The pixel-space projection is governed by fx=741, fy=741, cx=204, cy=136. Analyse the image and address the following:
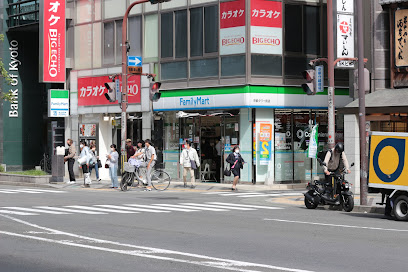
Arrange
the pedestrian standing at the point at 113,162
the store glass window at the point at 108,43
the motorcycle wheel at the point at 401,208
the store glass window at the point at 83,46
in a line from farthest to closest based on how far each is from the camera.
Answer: the store glass window at the point at 83,46 → the store glass window at the point at 108,43 → the pedestrian standing at the point at 113,162 → the motorcycle wheel at the point at 401,208

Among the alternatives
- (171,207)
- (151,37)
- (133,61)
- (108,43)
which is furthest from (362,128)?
(108,43)

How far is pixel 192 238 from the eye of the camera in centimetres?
1275

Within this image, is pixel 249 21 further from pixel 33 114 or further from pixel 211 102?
pixel 33 114

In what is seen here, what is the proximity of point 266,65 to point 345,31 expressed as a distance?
4287 millimetres

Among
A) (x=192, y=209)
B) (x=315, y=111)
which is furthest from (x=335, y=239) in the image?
(x=315, y=111)

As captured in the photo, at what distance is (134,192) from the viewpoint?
27531 mm

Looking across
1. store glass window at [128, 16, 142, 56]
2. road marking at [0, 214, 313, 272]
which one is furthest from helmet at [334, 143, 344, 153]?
store glass window at [128, 16, 142, 56]

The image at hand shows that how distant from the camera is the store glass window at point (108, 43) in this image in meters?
36.6

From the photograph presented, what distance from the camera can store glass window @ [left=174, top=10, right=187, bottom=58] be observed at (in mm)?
33031

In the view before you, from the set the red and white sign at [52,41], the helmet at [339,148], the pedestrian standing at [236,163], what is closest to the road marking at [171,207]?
the helmet at [339,148]

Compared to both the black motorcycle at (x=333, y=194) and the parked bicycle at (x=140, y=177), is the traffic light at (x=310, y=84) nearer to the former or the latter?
the black motorcycle at (x=333, y=194)

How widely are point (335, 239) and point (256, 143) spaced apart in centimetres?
1796

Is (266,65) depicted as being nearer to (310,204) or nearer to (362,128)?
(362,128)

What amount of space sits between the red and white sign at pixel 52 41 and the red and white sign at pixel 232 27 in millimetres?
10572
